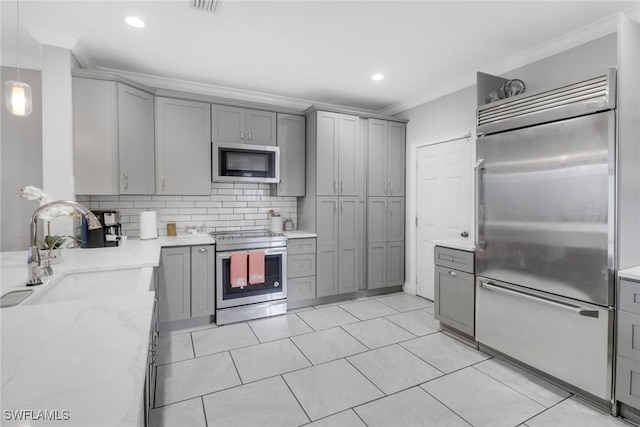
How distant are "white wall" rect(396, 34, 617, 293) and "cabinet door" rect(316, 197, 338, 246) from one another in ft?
3.70

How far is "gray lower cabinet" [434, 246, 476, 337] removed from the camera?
2900 mm

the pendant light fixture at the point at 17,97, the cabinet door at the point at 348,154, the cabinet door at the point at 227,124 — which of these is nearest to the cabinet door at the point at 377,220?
the cabinet door at the point at 348,154

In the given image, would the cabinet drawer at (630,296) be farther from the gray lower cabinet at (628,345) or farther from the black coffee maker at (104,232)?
the black coffee maker at (104,232)

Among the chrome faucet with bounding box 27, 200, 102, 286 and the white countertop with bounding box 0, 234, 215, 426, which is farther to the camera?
the chrome faucet with bounding box 27, 200, 102, 286

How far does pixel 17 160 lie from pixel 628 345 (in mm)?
4848

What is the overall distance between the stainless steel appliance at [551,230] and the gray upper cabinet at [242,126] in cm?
238

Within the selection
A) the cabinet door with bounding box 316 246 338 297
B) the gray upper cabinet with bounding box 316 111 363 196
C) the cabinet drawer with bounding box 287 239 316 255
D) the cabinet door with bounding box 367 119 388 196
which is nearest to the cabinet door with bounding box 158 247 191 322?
the cabinet drawer with bounding box 287 239 316 255

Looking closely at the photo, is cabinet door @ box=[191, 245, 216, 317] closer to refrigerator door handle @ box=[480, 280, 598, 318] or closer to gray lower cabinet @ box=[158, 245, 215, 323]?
gray lower cabinet @ box=[158, 245, 215, 323]

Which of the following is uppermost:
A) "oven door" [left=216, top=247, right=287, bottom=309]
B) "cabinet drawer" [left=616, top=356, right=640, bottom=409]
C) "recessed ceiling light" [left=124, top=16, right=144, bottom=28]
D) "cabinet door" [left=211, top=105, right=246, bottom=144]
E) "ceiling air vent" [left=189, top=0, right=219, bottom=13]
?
"recessed ceiling light" [left=124, top=16, right=144, bottom=28]

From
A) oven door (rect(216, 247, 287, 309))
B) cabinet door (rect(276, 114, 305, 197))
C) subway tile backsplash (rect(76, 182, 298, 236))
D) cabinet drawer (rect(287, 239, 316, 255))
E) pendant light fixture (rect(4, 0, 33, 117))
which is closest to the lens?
pendant light fixture (rect(4, 0, 33, 117))

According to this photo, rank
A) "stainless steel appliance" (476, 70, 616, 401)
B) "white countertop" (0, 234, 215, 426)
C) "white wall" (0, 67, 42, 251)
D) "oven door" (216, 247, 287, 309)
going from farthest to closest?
"oven door" (216, 247, 287, 309) → "white wall" (0, 67, 42, 251) → "stainless steel appliance" (476, 70, 616, 401) → "white countertop" (0, 234, 215, 426)

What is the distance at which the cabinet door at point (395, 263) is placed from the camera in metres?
4.45

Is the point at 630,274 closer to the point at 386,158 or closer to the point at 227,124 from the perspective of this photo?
the point at 386,158

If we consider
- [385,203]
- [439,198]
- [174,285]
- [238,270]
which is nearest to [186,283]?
[174,285]
